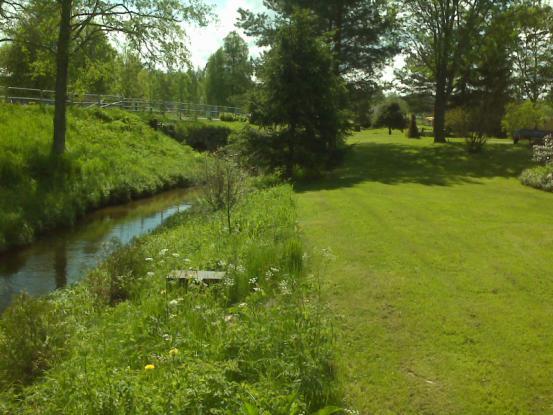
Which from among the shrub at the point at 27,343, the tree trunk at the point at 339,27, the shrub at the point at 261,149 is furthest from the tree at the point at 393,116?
the shrub at the point at 27,343

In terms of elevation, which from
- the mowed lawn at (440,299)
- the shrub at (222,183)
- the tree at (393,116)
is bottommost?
the mowed lawn at (440,299)

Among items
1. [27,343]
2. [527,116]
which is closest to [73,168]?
[27,343]

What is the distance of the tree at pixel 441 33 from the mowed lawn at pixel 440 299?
705 inches

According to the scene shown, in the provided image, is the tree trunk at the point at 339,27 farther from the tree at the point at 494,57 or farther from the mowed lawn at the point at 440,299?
the mowed lawn at the point at 440,299

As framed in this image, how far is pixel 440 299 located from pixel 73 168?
16431 mm

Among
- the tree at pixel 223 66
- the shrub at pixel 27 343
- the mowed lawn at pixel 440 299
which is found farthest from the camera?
the tree at pixel 223 66

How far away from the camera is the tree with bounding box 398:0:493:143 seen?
2977 cm

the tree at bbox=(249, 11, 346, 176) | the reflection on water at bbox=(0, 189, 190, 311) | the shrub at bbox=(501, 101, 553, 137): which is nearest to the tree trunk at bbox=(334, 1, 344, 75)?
the tree at bbox=(249, 11, 346, 176)

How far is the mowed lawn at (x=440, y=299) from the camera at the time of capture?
4781 millimetres

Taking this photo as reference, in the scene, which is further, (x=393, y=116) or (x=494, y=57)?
(x=393, y=116)

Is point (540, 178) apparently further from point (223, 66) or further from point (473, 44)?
point (223, 66)

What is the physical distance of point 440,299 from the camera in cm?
684

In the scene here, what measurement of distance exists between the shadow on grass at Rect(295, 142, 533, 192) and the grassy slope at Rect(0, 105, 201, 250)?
6.93 metres

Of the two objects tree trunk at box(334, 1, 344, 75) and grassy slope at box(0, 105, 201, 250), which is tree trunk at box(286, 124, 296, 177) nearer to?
grassy slope at box(0, 105, 201, 250)
